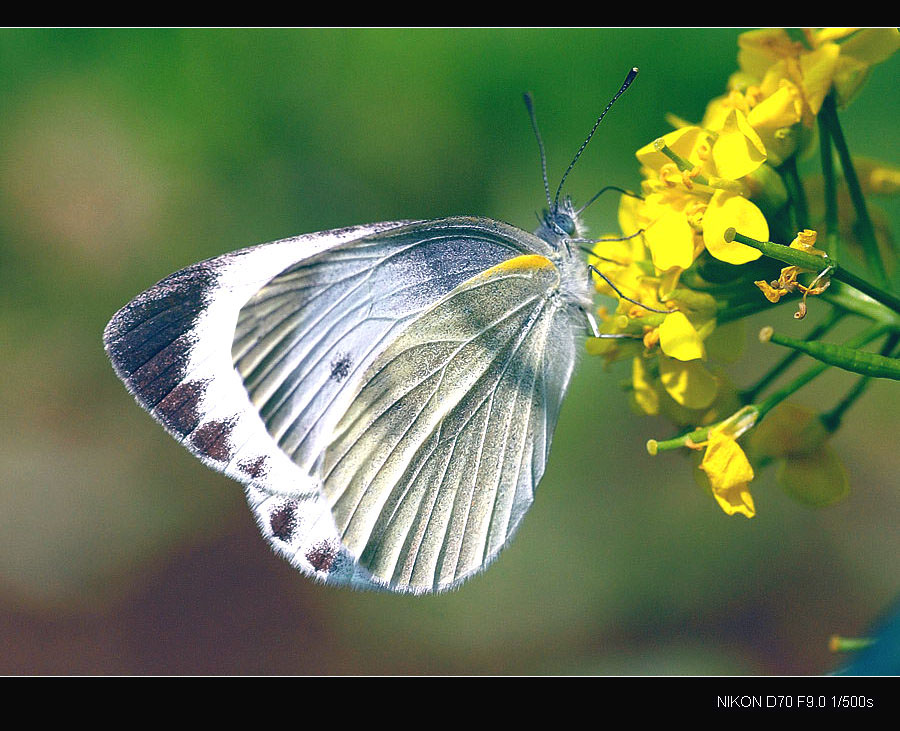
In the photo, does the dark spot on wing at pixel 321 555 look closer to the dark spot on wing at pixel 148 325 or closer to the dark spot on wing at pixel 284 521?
the dark spot on wing at pixel 284 521

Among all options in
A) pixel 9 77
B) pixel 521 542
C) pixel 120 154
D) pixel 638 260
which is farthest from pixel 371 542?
pixel 9 77

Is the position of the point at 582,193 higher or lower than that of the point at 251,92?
lower

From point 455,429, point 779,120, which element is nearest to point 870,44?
point 779,120

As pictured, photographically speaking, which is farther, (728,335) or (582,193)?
(582,193)

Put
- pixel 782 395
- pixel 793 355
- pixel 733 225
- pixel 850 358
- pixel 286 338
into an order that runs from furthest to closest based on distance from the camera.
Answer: pixel 286 338, pixel 793 355, pixel 782 395, pixel 733 225, pixel 850 358

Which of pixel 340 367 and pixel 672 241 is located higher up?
pixel 672 241

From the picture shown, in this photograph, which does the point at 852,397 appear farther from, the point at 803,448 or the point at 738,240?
the point at 738,240
